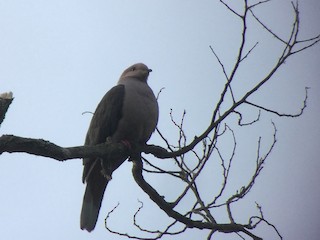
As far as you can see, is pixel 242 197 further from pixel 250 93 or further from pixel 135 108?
pixel 135 108

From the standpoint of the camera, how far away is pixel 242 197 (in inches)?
166

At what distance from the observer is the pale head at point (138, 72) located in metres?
5.81

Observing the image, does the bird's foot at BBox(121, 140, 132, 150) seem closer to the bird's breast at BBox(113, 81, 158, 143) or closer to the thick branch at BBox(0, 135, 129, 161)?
the bird's breast at BBox(113, 81, 158, 143)

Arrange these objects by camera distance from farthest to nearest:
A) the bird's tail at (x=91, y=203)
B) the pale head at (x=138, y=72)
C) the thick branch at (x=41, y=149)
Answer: the pale head at (x=138, y=72)
the bird's tail at (x=91, y=203)
the thick branch at (x=41, y=149)

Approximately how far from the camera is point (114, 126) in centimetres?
501

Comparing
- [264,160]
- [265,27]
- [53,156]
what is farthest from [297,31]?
[53,156]

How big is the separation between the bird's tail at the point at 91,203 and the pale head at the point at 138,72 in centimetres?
134

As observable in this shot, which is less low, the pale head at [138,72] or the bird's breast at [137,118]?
the pale head at [138,72]

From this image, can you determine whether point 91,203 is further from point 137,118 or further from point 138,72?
point 138,72

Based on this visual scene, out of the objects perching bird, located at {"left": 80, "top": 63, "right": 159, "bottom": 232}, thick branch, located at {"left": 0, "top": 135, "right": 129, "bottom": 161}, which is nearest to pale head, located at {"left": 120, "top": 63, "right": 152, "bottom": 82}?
perching bird, located at {"left": 80, "top": 63, "right": 159, "bottom": 232}

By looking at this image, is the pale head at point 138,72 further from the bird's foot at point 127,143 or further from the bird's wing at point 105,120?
the bird's foot at point 127,143

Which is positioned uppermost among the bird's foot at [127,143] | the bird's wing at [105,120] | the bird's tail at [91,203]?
the bird's wing at [105,120]

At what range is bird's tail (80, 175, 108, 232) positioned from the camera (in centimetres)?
509

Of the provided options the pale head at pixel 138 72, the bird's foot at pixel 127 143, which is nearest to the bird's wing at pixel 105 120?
the bird's foot at pixel 127 143
